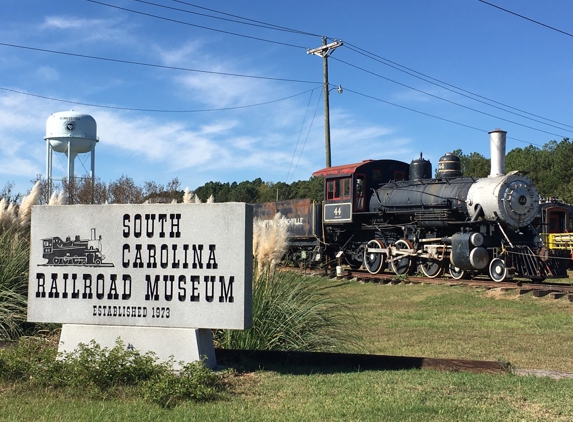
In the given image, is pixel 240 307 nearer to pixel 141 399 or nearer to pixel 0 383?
pixel 141 399

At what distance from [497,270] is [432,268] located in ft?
9.43

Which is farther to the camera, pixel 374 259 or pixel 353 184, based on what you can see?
pixel 353 184

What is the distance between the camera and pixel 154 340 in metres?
6.38

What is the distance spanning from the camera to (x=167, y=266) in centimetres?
646

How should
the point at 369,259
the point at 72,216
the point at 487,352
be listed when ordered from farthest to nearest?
the point at 369,259, the point at 487,352, the point at 72,216

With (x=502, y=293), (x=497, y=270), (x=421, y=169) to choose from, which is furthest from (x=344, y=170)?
(x=502, y=293)

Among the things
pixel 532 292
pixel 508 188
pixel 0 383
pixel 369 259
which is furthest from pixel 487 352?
pixel 369 259

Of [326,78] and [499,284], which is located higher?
[326,78]

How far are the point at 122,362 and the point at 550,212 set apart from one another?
2790 cm

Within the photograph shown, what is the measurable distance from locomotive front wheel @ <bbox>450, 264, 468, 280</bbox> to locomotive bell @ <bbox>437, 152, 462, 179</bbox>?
308 cm

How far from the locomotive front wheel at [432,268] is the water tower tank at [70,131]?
30.6 meters

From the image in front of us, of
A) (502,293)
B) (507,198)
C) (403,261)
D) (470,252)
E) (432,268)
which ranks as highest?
(507,198)

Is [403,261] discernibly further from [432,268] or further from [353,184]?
[353,184]

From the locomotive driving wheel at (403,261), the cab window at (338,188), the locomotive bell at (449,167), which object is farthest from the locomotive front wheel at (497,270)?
the cab window at (338,188)
